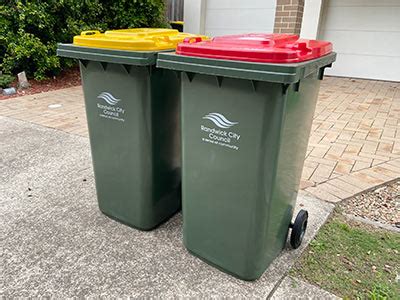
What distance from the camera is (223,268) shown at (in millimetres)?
1912

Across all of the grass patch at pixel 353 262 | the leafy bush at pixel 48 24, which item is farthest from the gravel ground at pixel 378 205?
the leafy bush at pixel 48 24

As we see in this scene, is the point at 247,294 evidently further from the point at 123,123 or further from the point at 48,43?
the point at 48,43

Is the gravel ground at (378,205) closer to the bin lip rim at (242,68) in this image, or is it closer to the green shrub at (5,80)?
the bin lip rim at (242,68)

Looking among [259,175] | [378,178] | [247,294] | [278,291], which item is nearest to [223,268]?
[247,294]

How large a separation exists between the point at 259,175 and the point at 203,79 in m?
0.55

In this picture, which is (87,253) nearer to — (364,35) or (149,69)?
(149,69)

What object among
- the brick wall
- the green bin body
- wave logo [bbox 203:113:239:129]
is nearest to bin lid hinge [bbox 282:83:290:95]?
wave logo [bbox 203:113:239:129]

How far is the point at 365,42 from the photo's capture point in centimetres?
756

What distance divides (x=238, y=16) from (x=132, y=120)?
6995 mm

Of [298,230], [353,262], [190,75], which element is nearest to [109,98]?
[190,75]

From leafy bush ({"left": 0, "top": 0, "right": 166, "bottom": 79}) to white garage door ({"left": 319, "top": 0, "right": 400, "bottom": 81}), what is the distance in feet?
14.3

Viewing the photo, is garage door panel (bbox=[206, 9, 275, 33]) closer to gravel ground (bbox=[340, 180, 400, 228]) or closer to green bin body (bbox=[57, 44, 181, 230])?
gravel ground (bbox=[340, 180, 400, 228])

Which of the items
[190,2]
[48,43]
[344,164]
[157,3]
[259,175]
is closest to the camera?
[259,175]

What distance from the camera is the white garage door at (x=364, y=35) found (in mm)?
7219
